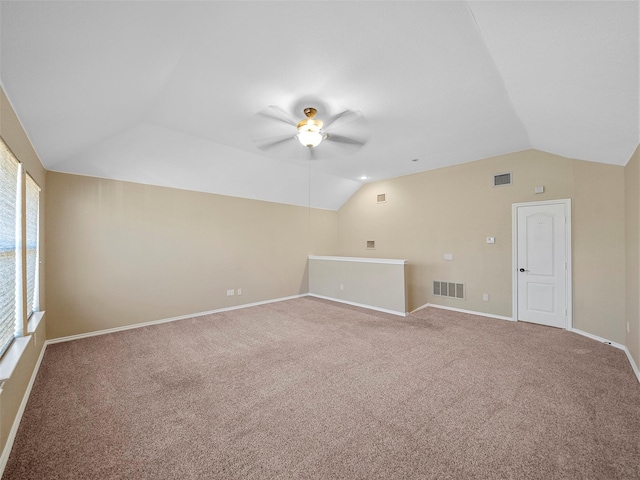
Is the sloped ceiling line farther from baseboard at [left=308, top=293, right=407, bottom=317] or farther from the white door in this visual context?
baseboard at [left=308, top=293, right=407, bottom=317]

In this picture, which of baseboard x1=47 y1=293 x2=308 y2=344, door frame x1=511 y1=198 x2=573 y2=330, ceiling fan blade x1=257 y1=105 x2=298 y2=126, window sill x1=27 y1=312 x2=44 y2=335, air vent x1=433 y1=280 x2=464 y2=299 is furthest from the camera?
air vent x1=433 y1=280 x2=464 y2=299

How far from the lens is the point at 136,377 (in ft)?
9.21

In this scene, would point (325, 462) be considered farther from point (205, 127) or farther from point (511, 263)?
point (511, 263)

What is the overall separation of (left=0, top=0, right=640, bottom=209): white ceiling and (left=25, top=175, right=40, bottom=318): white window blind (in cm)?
49

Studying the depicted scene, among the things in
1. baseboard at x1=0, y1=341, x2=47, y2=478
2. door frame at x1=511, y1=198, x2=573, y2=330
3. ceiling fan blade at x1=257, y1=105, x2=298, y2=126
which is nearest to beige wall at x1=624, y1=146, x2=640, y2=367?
door frame at x1=511, y1=198, x2=573, y2=330

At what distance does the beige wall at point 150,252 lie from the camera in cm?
387

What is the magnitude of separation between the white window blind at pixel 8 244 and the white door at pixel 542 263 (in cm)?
623

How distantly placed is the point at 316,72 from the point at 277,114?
0.81 metres

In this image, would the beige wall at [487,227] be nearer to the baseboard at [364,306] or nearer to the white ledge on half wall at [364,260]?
the baseboard at [364,306]

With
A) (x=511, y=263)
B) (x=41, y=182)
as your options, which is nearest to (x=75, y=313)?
(x=41, y=182)

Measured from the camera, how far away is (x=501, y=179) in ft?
15.7

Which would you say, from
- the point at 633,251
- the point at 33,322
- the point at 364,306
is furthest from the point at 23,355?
the point at 633,251

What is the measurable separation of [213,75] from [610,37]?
2873 millimetres

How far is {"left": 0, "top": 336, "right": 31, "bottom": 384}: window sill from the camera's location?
5.80 ft
